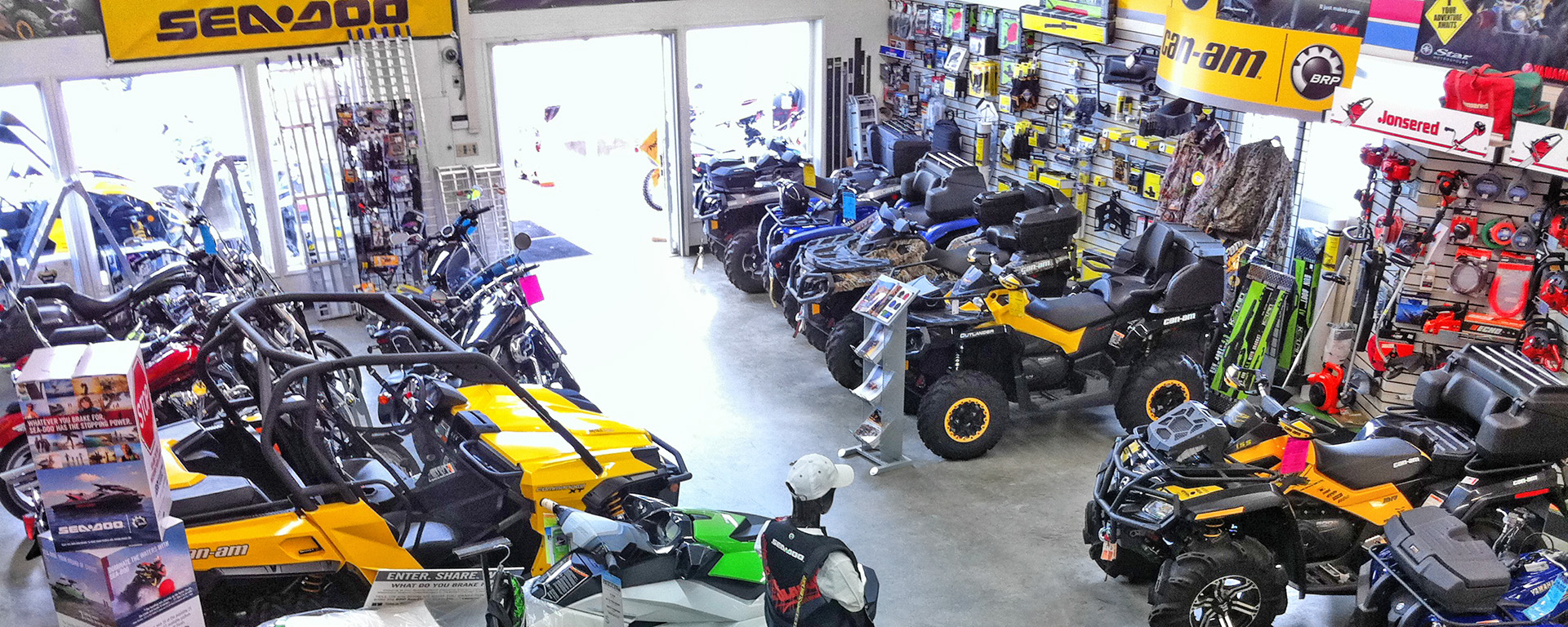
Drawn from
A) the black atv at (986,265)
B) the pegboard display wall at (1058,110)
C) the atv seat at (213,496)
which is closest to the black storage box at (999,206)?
the black atv at (986,265)

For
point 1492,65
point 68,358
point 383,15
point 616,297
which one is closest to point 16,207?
point 383,15

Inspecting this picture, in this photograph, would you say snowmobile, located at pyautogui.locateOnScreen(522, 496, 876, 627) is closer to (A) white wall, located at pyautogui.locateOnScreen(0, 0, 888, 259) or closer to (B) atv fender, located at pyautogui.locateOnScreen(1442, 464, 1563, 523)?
(B) atv fender, located at pyautogui.locateOnScreen(1442, 464, 1563, 523)

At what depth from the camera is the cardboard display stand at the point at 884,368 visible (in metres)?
6.68

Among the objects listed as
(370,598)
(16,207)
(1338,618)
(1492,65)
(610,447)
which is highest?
(1492,65)

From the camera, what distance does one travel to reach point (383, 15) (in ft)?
31.1

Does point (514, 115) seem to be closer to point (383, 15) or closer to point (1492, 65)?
point (383, 15)

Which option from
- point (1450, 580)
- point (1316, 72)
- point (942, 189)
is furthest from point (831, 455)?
point (1450, 580)

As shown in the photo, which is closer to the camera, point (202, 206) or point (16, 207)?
point (16, 207)

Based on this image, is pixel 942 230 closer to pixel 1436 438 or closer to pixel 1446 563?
pixel 1436 438

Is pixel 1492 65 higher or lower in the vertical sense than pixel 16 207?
higher

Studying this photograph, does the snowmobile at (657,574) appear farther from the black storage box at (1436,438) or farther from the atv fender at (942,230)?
the atv fender at (942,230)

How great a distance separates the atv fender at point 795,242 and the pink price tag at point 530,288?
7.00 ft

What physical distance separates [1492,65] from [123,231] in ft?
28.7

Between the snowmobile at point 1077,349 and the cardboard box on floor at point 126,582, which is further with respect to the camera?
the snowmobile at point 1077,349
